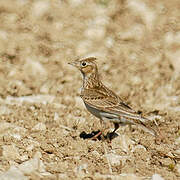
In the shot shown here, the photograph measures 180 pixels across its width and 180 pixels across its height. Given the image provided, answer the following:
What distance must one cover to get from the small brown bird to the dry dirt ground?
0.34 meters

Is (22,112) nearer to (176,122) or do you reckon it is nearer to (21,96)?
(21,96)

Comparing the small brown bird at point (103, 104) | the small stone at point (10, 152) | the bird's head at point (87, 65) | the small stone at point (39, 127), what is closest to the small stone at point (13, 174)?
the small stone at point (10, 152)

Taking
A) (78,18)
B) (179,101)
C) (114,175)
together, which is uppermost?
(78,18)

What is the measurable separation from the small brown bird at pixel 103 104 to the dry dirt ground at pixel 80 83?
342 millimetres

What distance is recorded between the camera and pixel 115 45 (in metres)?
9.95

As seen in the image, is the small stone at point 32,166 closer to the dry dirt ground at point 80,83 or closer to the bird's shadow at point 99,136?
the dry dirt ground at point 80,83

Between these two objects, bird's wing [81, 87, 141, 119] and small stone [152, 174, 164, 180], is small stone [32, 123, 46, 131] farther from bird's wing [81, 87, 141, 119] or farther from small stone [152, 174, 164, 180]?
small stone [152, 174, 164, 180]

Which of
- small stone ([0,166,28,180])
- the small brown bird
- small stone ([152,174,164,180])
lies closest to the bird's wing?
the small brown bird

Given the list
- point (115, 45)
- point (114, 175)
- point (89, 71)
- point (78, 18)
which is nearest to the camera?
point (114, 175)

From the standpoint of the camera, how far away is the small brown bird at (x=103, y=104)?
18.8ft

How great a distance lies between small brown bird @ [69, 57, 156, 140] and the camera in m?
5.72

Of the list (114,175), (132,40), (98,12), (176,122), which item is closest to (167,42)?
(132,40)

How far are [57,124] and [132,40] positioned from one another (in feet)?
13.7

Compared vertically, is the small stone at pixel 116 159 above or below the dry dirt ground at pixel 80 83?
below
